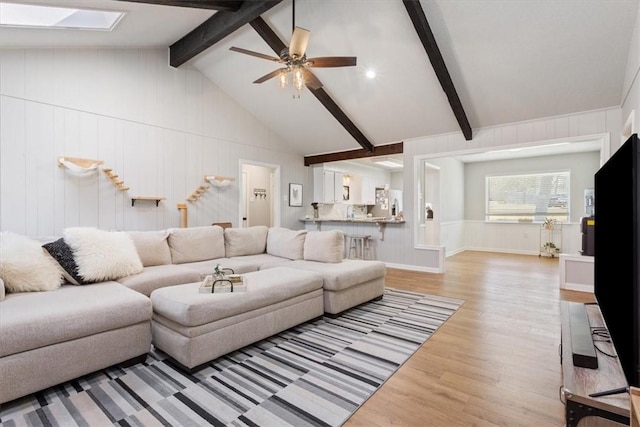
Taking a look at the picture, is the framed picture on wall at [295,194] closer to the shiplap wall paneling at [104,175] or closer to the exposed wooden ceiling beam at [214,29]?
the exposed wooden ceiling beam at [214,29]

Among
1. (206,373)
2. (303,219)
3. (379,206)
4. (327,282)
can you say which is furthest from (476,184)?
(206,373)

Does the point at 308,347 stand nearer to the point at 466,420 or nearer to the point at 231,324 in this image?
the point at 231,324

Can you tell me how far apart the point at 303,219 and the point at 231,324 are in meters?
5.13

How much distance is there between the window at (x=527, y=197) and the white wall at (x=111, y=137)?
6.83m

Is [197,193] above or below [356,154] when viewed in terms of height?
below

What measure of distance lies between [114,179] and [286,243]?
2579 mm

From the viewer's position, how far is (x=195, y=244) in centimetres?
400

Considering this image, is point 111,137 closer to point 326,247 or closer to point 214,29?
point 214,29

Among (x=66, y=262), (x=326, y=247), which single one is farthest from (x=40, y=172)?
(x=326, y=247)

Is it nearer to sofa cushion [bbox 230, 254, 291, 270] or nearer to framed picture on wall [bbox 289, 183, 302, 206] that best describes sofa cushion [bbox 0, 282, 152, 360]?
sofa cushion [bbox 230, 254, 291, 270]

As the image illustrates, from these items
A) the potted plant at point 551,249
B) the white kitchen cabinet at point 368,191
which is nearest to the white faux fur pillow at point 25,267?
the white kitchen cabinet at point 368,191

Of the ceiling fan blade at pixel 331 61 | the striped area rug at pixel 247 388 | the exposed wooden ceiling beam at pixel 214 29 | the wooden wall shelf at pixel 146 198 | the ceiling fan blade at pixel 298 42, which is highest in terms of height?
the exposed wooden ceiling beam at pixel 214 29

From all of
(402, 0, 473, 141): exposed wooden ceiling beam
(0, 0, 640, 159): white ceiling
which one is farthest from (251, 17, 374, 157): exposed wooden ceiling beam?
(402, 0, 473, 141): exposed wooden ceiling beam

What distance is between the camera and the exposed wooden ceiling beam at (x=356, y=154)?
→ 6.13 meters
